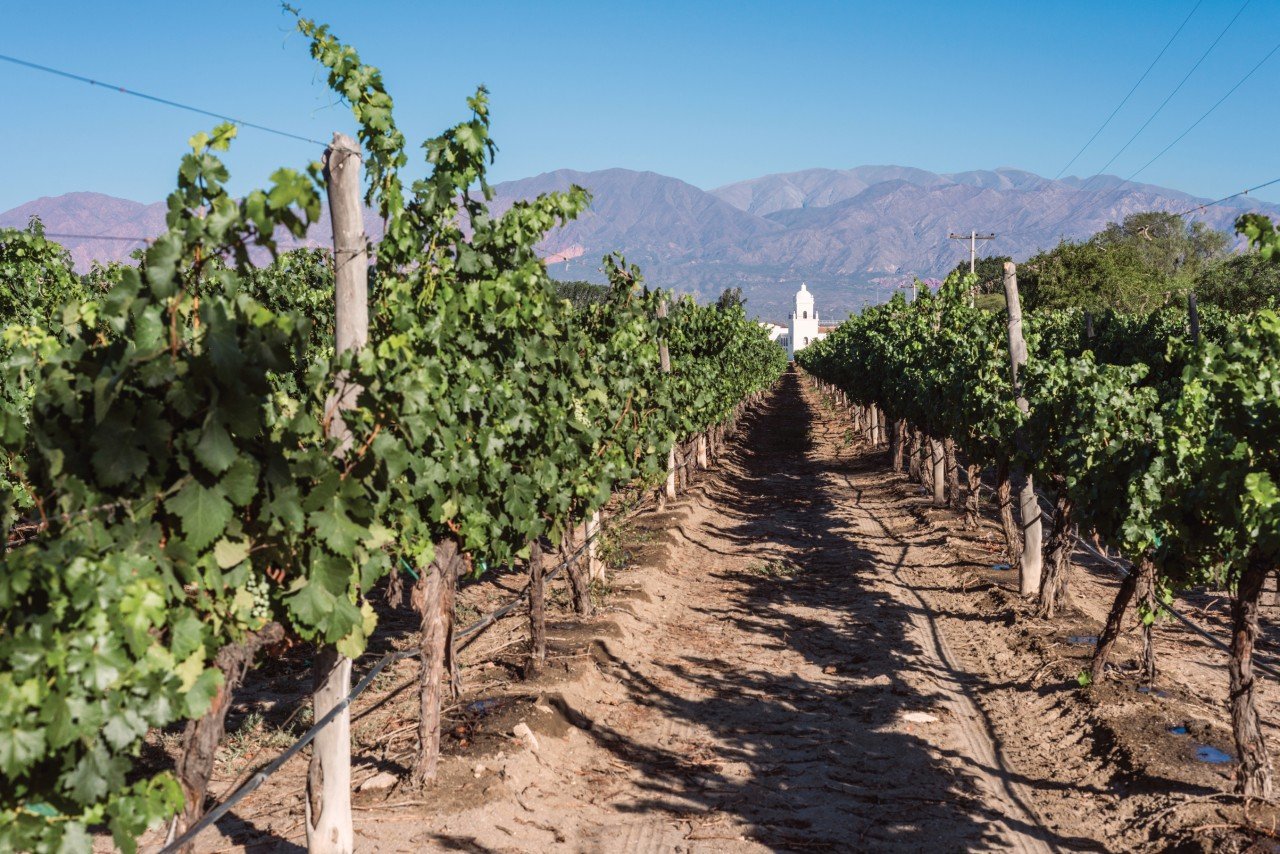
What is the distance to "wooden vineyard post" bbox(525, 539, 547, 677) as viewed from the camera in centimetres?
933

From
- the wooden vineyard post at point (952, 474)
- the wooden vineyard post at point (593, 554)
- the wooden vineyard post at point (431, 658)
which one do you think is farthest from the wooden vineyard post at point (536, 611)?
the wooden vineyard post at point (952, 474)

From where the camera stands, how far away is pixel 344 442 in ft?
17.9

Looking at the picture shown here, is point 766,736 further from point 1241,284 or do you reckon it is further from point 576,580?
point 1241,284

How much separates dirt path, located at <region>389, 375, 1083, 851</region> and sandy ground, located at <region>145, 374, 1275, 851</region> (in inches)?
1.0

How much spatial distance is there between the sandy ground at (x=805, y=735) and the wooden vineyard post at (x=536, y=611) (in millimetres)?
247

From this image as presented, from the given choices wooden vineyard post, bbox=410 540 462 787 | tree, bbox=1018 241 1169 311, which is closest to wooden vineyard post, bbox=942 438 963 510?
wooden vineyard post, bbox=410 540 462 787

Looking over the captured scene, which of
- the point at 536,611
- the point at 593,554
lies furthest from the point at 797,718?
the point at 593,554

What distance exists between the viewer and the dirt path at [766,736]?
6.87m

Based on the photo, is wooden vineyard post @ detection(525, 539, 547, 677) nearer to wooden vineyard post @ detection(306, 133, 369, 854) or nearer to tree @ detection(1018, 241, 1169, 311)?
wooden vineyard post @ detection(306, 133, 369, 854)

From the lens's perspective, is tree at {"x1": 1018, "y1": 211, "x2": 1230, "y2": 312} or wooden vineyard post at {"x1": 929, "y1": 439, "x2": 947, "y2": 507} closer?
wooden vineyard post at {"x1": 929, "y1": 439, "x2": 947, "y2": 507}

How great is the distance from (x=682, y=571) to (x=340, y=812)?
10399 millimetres

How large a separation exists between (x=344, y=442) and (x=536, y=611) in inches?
169

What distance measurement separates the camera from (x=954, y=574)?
15.0 meters

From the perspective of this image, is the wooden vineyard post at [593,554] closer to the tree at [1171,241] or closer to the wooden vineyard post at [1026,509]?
the wooden vineyard post at [1026,509]
